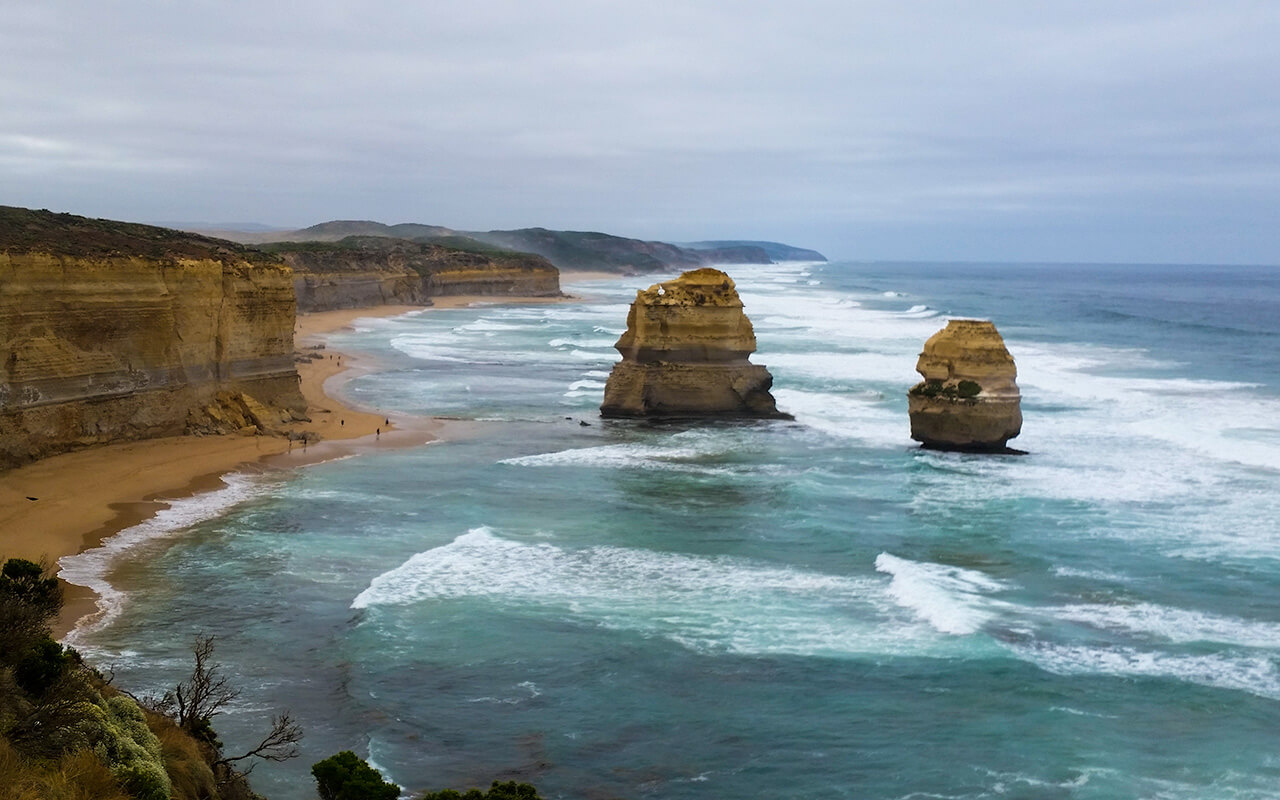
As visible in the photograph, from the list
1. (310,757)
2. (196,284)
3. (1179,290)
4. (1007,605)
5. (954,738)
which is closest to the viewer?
(310,757)

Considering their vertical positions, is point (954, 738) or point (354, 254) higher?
point (354, 254)

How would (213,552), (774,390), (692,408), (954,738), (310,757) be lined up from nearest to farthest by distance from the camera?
(310,757), (954,738), (213,552), (692,408), (774,390)

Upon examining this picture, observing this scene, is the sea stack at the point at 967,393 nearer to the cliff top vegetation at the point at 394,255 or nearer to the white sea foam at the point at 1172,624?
the white sea foam at the point at 1172,624

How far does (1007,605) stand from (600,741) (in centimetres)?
793

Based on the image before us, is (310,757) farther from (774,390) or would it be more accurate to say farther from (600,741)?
(774,390)

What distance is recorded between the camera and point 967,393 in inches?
1253

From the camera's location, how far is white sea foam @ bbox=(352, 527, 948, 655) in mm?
18312

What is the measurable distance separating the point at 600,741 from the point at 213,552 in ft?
32.9

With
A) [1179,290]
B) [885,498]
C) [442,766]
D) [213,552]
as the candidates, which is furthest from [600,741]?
[1179,290]

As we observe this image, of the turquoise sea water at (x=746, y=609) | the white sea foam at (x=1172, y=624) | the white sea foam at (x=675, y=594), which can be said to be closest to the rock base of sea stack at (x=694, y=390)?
the turquoise sea water at (x=746, y=609)

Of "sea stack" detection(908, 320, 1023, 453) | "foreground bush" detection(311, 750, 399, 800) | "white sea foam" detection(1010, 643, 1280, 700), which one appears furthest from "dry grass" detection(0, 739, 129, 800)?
"sea stack" detection(908, 320, 1023, 453)

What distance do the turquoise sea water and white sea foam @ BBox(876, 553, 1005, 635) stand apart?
0.08 metres

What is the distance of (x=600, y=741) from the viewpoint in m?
15.0

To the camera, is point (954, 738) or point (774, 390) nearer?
point (954, 738)
